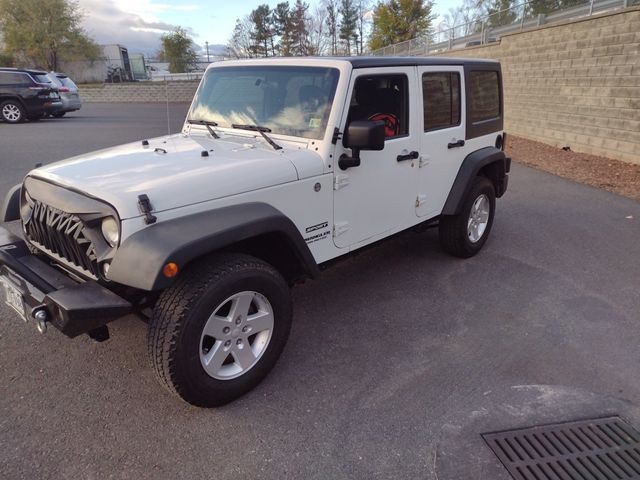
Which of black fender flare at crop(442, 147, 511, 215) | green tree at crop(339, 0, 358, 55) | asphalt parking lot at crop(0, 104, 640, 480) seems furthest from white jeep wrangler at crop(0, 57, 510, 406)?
green tree at crop(339, 0, 358, 55)

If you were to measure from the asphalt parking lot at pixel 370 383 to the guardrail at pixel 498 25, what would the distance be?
328 inches

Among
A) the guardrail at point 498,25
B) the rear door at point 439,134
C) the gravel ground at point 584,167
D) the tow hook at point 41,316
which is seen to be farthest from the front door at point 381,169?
the guardrail at point 498,25

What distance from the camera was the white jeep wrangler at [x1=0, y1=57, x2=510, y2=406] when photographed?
90.5 inches

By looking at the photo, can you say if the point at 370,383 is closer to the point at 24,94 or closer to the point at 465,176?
the point at 465,176

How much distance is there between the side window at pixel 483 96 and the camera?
4.46m

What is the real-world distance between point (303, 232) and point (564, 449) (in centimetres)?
187

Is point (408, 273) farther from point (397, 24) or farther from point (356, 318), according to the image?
point (397, 24)

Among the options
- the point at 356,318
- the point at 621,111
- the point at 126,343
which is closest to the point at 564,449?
the point at 356,318

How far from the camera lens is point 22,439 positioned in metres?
2.38

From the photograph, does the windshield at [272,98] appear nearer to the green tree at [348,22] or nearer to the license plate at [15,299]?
the license plate at [15,299]

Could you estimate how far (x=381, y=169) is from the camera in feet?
11.3

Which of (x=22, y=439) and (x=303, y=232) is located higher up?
(x=303, y=232)

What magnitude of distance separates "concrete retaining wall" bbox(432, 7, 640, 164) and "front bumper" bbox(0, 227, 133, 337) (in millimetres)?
9807

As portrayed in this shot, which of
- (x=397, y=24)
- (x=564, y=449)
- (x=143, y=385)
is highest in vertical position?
(x=397, y=24)
